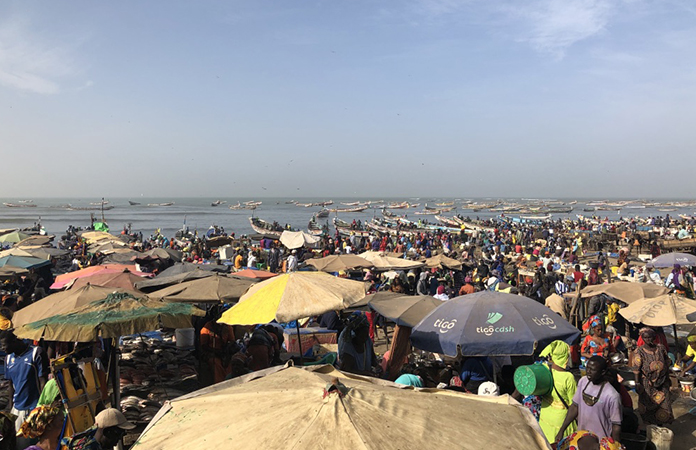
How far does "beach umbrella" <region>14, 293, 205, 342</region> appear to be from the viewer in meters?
4.79

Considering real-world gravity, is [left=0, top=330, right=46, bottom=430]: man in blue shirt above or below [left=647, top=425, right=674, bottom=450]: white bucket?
above

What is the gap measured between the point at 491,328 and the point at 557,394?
88 cm

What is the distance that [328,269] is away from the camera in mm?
13453

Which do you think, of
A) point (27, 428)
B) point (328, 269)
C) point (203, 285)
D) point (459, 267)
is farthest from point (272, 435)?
point (459, 267)

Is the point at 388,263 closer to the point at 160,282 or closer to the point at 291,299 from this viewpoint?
the point at 160,282

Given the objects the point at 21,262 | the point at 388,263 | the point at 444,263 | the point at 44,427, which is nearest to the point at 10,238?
the point at 21,262

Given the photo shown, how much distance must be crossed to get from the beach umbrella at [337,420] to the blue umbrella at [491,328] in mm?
1977

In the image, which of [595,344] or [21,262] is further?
[21,262]

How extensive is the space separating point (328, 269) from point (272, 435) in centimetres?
1121

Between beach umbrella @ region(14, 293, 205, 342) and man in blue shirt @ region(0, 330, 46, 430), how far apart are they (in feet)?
1.53

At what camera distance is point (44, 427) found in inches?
143

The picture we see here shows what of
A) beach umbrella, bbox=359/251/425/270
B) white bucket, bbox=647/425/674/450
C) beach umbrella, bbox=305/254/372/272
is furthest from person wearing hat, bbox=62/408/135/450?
beach umbrella, bbox=359/251/425/270

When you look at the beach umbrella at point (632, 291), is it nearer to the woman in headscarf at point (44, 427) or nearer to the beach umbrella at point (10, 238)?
the woman in headscarf at point (44, 427)

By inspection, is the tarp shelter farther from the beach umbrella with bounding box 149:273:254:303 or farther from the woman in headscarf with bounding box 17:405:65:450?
the woman in headscarf with bounding box 17:405:65:450
